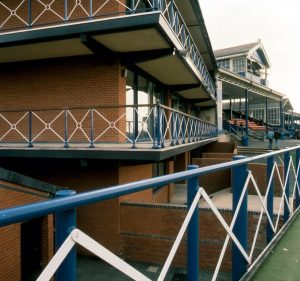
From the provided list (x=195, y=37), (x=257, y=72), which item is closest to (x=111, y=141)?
(x=195, y=37)

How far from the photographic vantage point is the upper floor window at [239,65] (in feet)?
112

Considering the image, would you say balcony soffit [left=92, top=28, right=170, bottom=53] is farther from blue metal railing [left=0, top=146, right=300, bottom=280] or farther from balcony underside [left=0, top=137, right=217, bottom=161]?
blue metal railing [left=0, top=146, right=300, bottom=280]

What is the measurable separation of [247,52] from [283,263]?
3366cm

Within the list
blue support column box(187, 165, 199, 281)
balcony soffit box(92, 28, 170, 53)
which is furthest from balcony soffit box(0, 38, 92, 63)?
blue support column box(187, 165, 199, 281)

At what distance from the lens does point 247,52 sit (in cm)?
3384

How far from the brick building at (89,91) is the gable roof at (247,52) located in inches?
954

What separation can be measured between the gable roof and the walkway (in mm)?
32899

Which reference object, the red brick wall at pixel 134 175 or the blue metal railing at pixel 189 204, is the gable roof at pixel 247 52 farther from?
the blue metal railing at pixel 189 204

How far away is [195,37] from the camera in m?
18.8

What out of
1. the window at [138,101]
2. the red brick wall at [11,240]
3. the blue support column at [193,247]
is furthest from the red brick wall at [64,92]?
the blue support column at [193,247]

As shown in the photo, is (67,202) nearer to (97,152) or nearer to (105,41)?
(97,152)

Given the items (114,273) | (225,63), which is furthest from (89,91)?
(225,63)

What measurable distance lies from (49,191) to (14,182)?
1.13 meters

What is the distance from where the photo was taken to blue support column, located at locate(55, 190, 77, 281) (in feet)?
4.24
